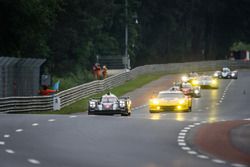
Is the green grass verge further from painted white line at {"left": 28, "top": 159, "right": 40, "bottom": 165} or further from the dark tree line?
painted white line at {"left": 28, "top": 159, "right": 40, "bottom": 165}

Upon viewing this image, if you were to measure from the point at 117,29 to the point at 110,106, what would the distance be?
77501mm

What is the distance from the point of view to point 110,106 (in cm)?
3738

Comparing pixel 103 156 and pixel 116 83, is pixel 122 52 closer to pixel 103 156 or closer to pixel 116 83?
pixel 116 83

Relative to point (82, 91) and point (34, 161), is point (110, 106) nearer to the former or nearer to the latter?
point (82, 91)

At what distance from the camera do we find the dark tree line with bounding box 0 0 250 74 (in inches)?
2169

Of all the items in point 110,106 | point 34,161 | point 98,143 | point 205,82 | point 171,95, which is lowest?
point 34,161

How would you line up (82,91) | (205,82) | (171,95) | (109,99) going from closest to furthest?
(109,99) < (171,95) < (82,91) < (205,82)

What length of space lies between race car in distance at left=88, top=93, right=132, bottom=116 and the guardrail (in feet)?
10.7

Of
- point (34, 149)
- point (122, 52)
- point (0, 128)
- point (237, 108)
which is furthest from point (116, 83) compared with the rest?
point (34, 149)

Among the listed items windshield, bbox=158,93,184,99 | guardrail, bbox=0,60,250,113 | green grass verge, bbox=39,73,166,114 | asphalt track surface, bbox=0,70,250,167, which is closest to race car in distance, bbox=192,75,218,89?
green grass verge, bbox=39,73,166,114

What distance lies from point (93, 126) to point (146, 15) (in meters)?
101

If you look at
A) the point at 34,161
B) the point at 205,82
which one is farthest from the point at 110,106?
the point at 205,82

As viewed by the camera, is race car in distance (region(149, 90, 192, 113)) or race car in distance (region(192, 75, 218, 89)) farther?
race car in distance (region(192, 75, 218, 89))

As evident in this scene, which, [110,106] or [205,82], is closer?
[110,106]
